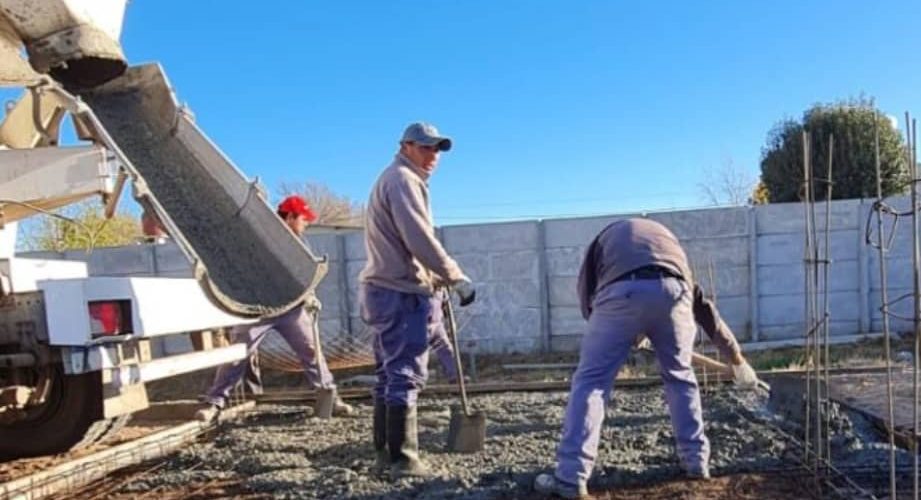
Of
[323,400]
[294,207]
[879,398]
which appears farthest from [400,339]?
[879,398]

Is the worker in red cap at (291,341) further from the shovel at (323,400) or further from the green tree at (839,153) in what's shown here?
the green tree at (839,153)

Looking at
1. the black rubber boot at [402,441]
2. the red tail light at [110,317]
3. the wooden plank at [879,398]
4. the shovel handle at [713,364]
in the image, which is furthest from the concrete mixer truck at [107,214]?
the wooden plank at [879,398]

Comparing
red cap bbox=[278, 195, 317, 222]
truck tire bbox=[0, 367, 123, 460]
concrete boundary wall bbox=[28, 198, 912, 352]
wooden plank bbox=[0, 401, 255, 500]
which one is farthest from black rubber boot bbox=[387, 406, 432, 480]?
concrete boundary wall bbox=[28, 198, 912, 352]

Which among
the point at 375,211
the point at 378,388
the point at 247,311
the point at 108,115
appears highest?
the point at 108,115

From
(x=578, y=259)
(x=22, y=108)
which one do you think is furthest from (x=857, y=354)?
(x=22, y=108)

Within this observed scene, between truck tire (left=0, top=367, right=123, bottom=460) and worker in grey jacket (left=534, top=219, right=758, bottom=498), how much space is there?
205 centimetres

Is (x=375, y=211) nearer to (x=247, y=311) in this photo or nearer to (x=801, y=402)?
(x=247, y=311)

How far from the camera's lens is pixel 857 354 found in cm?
793

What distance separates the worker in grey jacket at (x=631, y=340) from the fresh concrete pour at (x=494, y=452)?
0.21 meters

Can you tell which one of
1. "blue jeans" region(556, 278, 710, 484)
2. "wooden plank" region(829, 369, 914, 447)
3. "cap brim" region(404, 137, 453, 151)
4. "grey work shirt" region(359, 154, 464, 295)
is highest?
"cap brim" region(404, 137, 453, 151)

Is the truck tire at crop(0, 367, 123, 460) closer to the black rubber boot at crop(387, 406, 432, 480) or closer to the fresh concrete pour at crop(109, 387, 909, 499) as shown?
the fresh concrete pour at crop(109, 387, 909, 499)

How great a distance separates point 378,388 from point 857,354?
6.31 metres

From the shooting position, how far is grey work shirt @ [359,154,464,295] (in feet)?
10.5

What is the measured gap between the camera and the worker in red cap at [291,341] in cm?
481
